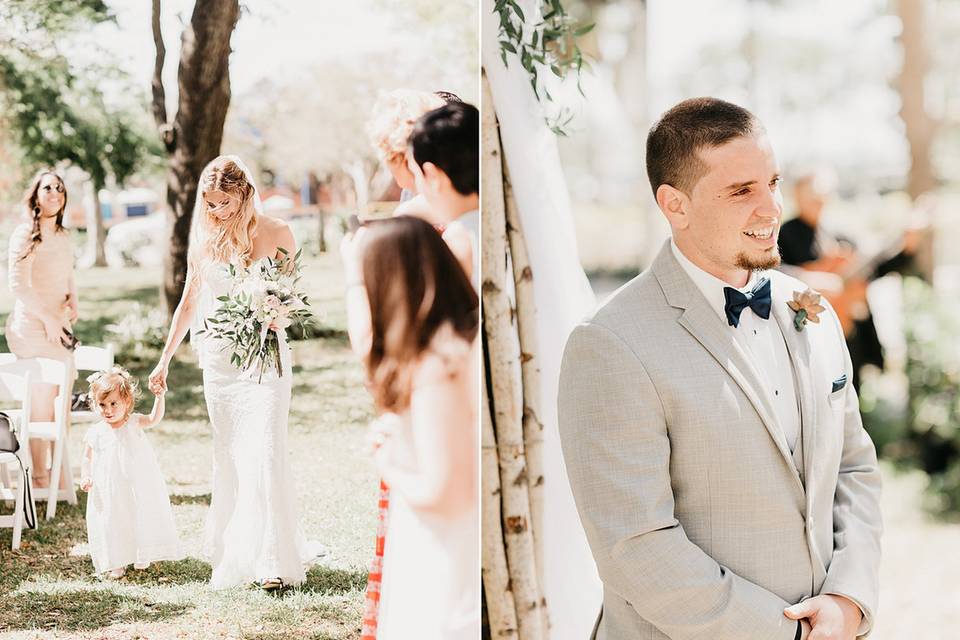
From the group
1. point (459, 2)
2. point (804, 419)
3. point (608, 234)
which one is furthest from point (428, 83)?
point (608, 234)

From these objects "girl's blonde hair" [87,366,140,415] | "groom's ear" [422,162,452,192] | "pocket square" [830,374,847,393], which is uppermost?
"groom's ear" [422,162,452,192]

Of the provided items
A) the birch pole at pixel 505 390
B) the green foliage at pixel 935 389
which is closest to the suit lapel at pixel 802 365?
the birch pole at pixel 505 390

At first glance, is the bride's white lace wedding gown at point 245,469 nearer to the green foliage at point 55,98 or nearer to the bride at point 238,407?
the bride at point 238,407

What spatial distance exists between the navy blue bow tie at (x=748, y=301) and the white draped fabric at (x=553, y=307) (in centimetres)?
58

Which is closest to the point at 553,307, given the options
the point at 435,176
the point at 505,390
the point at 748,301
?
the point at 505,390

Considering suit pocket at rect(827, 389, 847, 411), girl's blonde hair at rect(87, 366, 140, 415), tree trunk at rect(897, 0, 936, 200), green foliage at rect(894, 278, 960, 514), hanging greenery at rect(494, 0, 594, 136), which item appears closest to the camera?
girl's blonde hair at rect(87, 366, 140, 415)

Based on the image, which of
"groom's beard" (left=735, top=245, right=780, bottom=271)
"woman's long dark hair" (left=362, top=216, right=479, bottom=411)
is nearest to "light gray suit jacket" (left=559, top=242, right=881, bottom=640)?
"groom's beard" (left=735, top=245, right=780, bottom=271)

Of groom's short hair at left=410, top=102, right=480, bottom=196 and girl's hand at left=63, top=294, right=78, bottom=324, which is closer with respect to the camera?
girl's hand at left=63, top=294, right=78, bottom=324

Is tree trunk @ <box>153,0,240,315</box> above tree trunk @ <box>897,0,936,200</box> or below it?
below

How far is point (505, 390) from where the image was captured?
2.41 metres

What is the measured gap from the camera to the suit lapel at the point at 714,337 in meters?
1.83

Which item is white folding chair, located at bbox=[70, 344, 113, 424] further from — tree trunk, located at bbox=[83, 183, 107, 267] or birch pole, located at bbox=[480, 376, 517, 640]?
birch pole, located at bbox=[480, 376, 517, 640]

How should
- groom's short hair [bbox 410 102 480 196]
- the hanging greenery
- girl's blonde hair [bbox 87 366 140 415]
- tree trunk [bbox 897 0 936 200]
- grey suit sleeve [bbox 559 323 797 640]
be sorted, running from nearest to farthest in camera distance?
grey suit sleeve [bbox 559 323 797 640] < girl's blonde hair [bbox 87 366 140 415] < groom's short hair [bbox 410 102 480 196] < the hanging greenery < tree trunk [bbox 897 0 936 200]

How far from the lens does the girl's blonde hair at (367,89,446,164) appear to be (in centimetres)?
204
